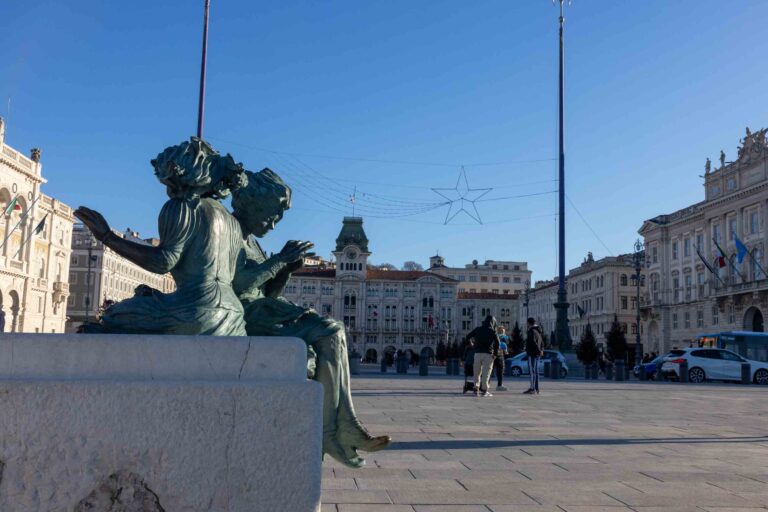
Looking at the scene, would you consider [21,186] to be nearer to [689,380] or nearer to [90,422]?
[689,380]

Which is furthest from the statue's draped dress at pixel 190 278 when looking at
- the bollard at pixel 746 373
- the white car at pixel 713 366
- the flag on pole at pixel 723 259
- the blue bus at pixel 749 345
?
the flag on pole at pixel 723 259

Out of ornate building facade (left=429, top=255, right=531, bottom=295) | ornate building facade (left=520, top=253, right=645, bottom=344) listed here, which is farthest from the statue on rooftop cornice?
ornate building facade (left=429, top=255, right=531, bottom=295)

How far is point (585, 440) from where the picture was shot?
7598 mm

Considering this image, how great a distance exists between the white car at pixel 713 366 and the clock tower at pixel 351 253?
82.5 metres

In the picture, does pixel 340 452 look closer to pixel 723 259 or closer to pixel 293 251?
pixel 293 251

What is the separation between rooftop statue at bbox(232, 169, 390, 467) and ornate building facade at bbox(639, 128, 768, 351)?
52250 millimetres

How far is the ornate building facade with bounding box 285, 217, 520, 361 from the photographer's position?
11000 cm

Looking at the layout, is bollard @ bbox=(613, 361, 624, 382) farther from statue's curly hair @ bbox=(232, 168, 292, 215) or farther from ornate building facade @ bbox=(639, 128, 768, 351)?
ornate building facade @ bbox=(639, 128, 768, 351)

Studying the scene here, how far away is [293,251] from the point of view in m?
4.14

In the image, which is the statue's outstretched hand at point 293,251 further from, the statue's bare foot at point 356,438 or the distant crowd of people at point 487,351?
the distant crowd of people at point 487,351

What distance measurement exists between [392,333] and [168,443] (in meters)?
111

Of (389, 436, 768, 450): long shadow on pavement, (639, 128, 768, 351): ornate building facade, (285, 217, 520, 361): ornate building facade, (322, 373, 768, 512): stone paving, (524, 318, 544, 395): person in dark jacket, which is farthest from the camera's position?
(285, 217, 520, 361): ornate building facade

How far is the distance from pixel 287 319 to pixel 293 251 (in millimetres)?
535

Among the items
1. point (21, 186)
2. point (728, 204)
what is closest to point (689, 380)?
point (728, 204)
